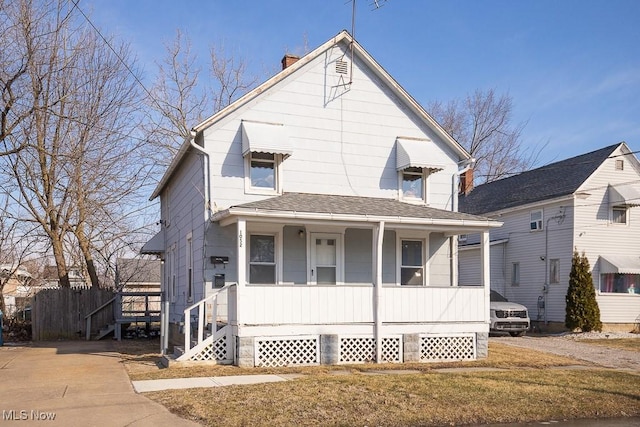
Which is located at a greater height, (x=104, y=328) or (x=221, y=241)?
(x=221, y=241)

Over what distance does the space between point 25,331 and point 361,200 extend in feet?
51.4

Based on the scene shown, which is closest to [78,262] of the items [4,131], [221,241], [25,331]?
[25,331]

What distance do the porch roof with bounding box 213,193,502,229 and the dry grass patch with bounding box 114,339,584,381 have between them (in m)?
3.32

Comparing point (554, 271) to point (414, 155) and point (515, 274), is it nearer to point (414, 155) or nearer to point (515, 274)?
point (515, 274)

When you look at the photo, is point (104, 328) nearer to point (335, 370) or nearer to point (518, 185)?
point (335, 370)

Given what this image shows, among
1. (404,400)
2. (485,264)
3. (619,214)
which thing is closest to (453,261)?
(485,264)

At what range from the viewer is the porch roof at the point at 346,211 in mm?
13961

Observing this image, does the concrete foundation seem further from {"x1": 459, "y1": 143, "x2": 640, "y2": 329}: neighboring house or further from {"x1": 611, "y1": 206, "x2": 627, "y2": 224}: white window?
{"x1": 611, "y1": 206, "x2": 627, "y2": 224}: white window

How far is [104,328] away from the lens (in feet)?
76.5

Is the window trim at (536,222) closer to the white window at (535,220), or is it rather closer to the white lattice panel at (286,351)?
the white window at (535,220)

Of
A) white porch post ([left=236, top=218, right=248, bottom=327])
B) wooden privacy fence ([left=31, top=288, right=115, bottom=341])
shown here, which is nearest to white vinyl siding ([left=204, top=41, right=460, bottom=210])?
white porch post ([left=236, top=218, right=248, bottom=327])

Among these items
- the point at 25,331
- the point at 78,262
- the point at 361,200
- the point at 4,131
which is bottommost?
the point at 25,331

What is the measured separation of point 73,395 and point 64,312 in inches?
545

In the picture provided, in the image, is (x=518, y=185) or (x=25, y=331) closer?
(x=25, y=331)
